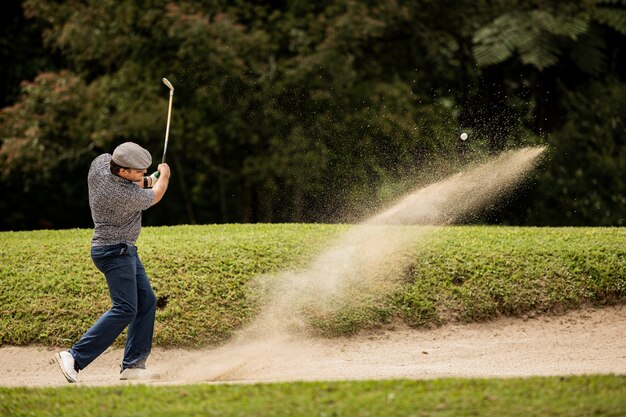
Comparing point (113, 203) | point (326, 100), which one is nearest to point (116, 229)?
point (113, 203)

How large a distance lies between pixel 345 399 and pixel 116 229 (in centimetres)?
223

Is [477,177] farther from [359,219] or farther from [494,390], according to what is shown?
[494,390]

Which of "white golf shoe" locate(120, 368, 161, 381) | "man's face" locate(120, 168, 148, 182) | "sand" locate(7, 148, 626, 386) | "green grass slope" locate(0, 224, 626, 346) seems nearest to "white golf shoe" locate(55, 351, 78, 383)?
"sand" locate(7, 148, 626, 386)

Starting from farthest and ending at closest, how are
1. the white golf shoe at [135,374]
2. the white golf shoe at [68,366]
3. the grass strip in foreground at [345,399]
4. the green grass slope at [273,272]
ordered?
the green grass slope at [273,272] < the white golf shoe at [135,374] < the white golf shoe at [68,366] < the grass strip in foreground at [345,399]

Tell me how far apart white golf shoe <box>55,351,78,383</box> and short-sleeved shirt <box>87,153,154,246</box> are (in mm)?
810

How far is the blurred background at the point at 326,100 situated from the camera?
49.2 ft

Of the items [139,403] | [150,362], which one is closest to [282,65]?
[150,362]

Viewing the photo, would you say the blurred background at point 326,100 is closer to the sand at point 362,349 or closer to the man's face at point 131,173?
the sand at point 362,349

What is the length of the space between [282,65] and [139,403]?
9.92 meters

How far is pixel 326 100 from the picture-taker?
15.1 m

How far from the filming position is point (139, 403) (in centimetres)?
571

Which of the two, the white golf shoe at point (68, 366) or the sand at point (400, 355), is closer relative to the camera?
the white golf shoe at point (68, 366)

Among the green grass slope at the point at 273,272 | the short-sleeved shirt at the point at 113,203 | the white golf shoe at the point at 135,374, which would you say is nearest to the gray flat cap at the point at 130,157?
the short-sleeved shirt at the point at 113,203

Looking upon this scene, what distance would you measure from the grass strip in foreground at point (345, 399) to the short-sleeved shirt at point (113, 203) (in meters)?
1.17
